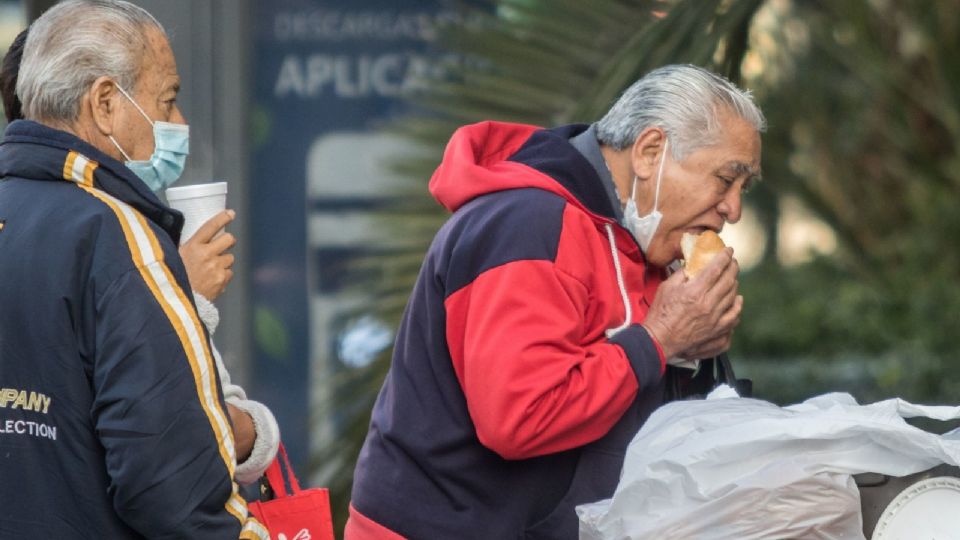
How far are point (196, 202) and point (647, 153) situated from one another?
78 centimetres

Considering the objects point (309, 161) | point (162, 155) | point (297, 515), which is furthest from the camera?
point (309, 161)

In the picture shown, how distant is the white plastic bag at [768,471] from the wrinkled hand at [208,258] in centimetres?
76

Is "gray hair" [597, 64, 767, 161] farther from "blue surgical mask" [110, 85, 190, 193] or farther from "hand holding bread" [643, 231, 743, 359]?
"blue surgical mask" [110, 85, 190, 193]

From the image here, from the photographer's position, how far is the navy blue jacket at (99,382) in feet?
7.49

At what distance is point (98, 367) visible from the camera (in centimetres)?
230

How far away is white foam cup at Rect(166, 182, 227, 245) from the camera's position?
109 inches

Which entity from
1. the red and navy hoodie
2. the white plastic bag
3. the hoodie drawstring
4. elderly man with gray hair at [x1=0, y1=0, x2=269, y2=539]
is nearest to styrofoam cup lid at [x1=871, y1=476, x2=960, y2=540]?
the white plastic bag

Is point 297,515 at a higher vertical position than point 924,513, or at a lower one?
lower

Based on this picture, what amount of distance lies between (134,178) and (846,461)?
1120 millimetres

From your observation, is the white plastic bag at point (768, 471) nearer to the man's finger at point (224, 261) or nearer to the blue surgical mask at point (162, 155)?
the man's finger at point (224, 261)

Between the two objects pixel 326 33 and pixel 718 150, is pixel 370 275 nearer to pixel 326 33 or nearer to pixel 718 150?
pixel 326 33

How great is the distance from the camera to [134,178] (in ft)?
7.93

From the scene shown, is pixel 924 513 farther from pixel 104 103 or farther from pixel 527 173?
pixel 104 103

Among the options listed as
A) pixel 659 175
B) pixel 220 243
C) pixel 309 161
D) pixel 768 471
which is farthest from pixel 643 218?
pixel 309 161
